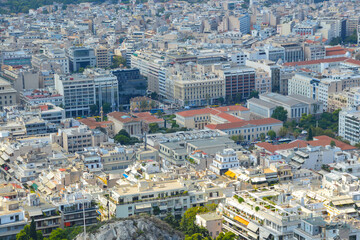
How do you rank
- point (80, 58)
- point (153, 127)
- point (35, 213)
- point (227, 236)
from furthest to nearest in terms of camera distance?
point (80, 58)
point (153, 127)
point (35, 213)
point (227, 236)

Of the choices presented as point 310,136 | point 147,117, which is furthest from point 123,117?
point 310,136

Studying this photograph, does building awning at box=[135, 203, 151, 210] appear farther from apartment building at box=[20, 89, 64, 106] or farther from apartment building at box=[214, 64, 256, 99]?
apartment building at box=[214, 64, 256, 99]

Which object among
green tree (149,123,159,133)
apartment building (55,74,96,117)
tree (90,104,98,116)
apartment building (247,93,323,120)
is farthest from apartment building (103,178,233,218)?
apartment building (55,74,96,117)

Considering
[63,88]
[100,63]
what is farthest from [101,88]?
[100,63]

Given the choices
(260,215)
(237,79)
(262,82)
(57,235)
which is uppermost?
(260,215)

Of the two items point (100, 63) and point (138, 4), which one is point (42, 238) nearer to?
point (100, 63)

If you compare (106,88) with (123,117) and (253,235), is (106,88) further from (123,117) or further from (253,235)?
(253,235)
